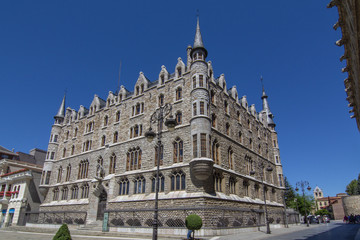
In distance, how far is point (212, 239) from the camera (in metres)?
14.1

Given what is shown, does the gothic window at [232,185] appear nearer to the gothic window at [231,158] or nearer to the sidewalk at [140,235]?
the gothic window at [231,158]

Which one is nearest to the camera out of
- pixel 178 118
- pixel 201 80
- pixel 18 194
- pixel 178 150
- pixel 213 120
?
pixel 178 150

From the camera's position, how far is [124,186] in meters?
23.7

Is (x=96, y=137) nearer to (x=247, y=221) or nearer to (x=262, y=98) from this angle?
(x=247, y=221)

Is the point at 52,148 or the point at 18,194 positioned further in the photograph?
the point at 52,148

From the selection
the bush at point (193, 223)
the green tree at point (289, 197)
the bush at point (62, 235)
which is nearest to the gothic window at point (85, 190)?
the bush at point (193, 223)

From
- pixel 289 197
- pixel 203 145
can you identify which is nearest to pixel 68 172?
pixel 203 145

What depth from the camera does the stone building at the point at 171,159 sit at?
18891mm

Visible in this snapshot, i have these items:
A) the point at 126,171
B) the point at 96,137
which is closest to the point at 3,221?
the point at 96,137

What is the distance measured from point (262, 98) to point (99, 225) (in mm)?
33067

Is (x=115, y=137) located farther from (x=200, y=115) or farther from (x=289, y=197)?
(x=289, y=197)

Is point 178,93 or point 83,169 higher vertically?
point 178,93

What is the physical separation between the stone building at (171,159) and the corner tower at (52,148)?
0.51ft

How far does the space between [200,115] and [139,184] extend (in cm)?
928
